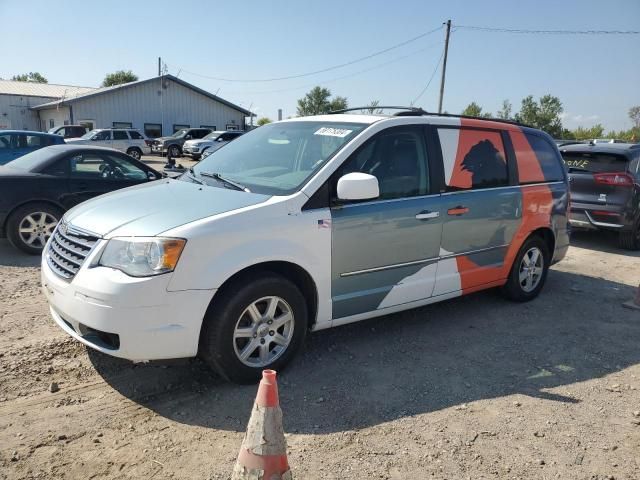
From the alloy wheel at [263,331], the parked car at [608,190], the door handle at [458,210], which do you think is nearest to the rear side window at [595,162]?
the parked car at [608,190]

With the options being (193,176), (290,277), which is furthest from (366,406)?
(193,176)

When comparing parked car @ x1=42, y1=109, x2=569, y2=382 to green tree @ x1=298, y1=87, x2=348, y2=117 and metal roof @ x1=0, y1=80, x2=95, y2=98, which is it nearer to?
metal roof @ x1=0, y1=80, x2=95, y2=98

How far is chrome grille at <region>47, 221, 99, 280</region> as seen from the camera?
3.38m

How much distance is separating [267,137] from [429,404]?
268 cm

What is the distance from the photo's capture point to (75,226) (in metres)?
3.60

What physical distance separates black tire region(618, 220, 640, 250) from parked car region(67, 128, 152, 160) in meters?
22.0

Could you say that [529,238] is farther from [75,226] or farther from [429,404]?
[75,226]

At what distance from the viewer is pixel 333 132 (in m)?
4.26

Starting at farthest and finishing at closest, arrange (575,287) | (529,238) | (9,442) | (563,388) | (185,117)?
(185,117) → (575,287) → (529,238) → (563,388) → (9,442)

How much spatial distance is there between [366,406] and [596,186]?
7.31 metres

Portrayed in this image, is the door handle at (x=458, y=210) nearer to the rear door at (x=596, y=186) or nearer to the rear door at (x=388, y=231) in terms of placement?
the rear door at (x=388, y=231)

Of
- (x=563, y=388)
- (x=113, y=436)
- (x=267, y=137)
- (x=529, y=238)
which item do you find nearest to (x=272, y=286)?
(x=113, y=436)

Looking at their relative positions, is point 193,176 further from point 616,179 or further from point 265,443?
point 616,179

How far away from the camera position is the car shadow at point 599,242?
9.02 metres
